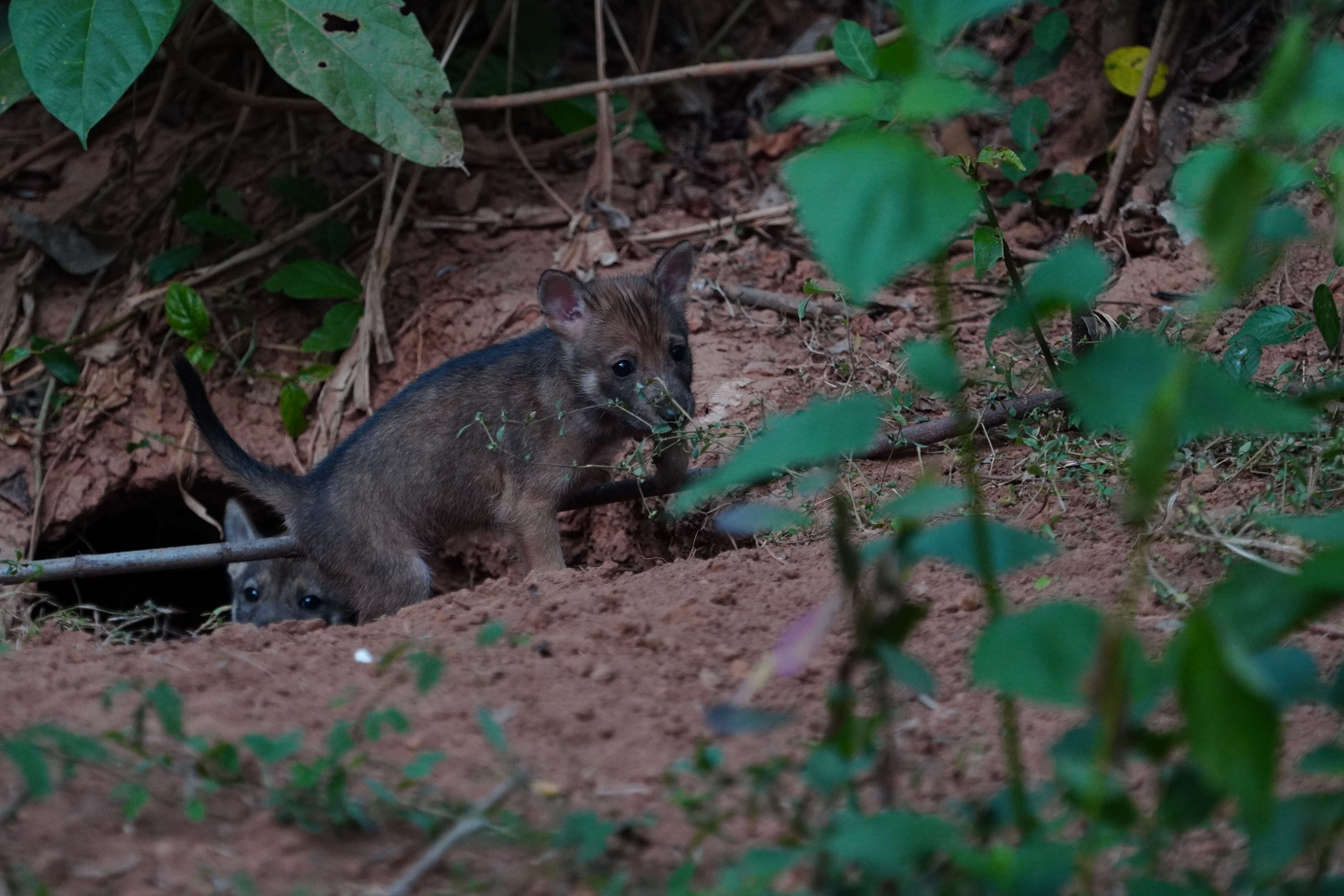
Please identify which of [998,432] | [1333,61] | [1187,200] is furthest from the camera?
[998,432]

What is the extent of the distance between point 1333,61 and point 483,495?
467 centimetres

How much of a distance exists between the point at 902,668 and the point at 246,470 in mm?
4783

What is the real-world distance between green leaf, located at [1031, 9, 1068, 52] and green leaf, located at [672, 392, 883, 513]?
5497mm

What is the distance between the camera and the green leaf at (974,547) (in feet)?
6.63

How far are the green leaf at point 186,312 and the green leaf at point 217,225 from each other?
469 mm

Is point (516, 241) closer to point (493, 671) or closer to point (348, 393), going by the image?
point (348, 393)

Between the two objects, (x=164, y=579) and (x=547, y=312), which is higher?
(x=547, y=312)

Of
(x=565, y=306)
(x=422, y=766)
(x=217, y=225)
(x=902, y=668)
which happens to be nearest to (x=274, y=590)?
(x=217, y=225)

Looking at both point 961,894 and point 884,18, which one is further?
point 884,18

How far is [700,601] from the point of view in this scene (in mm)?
3668

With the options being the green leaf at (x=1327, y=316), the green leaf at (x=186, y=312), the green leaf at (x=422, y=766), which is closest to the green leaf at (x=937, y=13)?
the green leaf at (x=422, y=766)

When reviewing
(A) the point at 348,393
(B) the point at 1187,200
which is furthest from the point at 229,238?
(B) the point at 1187,200

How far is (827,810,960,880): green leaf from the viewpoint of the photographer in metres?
1.85

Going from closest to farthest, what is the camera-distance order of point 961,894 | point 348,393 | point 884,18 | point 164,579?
point 961,894
point 348,393
point 884,18
point 164,579
